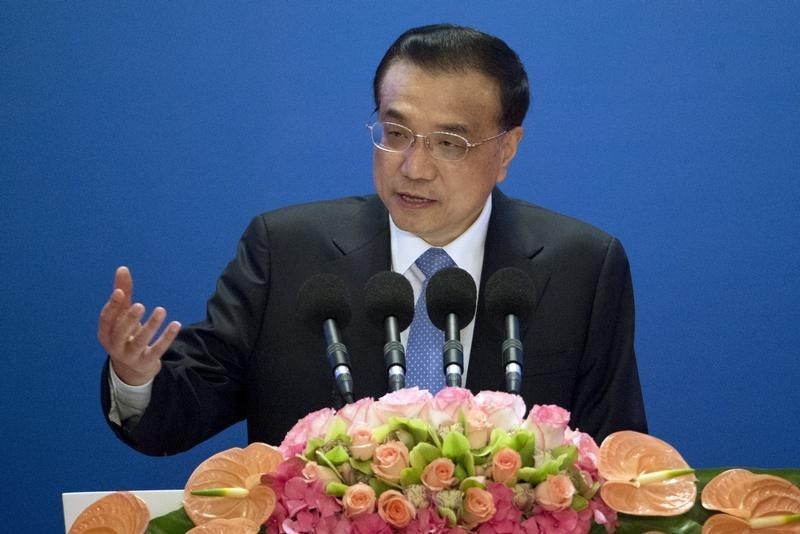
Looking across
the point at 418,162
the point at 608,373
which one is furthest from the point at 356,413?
the point at 608,373

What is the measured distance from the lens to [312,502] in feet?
4.05

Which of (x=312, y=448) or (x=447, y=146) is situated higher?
(x=447, y=146)

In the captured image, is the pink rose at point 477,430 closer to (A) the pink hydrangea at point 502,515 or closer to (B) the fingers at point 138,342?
(A) the pink hydrangea at point 502,515

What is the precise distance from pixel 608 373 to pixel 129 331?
94cm

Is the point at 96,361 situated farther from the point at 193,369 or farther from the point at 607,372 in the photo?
the point at 607,372

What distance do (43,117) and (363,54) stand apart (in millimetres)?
722

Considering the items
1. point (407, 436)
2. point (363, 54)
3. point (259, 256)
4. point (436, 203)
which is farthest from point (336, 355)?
point (363, 54)

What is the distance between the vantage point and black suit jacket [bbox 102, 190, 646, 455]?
2.08m

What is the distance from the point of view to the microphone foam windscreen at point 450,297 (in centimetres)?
154

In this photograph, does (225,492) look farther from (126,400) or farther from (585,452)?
(126,400)

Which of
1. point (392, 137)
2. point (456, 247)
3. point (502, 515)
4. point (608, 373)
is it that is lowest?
point (608, 373)

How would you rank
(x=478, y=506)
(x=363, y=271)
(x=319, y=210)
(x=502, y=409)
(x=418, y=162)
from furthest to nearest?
(x=319, y=210) < (x=363, y=271) < (x=418, y=162) < (x=502, y=409) < (x=478, y=506)

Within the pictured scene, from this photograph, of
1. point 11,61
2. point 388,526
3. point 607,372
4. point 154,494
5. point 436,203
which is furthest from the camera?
point 11,61

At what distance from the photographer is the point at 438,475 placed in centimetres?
121
